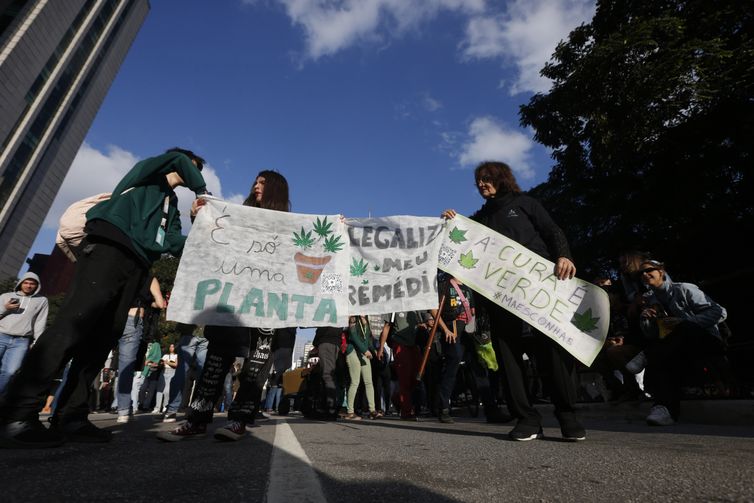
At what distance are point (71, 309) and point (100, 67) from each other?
49.9 m

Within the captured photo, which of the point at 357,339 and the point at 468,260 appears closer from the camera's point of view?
the point at 468,260

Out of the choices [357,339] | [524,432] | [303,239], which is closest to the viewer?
[524,432]

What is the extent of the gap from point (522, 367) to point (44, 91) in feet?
138

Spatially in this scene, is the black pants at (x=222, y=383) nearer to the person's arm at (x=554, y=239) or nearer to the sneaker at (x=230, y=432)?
the sneaker at (x=230, y=432)

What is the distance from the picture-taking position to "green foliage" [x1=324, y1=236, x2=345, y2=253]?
4.11 meters

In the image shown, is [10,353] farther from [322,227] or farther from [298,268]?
[322,227]

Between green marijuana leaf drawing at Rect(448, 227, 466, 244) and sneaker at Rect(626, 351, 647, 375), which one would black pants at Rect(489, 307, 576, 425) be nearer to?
green marijuana leaf drawing at Rect(448, 227, 466, 244)

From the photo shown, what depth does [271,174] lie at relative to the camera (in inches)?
150

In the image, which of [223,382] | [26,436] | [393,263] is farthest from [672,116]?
[26,436]

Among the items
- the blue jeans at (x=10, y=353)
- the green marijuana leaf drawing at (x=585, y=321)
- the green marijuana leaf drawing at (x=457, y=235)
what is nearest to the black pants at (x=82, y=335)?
the green marijuana leaf drawing at (x=457, y=235)

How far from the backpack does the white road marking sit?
6.87ft

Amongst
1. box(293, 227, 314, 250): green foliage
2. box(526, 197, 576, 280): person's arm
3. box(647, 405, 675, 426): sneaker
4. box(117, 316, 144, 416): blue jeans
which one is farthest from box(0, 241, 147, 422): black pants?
box(647, 405, 675, 426): sneaker

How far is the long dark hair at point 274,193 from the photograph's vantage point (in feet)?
12.3

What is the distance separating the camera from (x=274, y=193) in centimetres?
376
